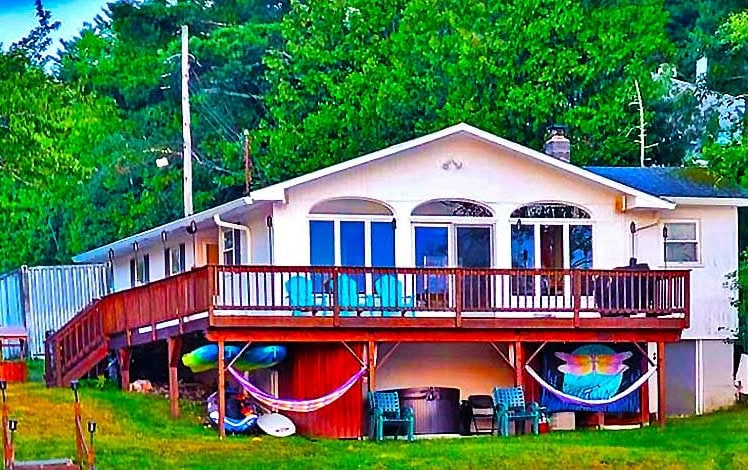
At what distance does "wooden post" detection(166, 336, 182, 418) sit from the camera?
24781mm

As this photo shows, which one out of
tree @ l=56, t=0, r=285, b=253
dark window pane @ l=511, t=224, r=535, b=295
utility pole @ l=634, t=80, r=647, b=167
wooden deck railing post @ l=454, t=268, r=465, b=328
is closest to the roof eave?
wooden deck railing post @ l=454, t=268, r=465, b=328

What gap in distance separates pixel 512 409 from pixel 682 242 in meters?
6.27

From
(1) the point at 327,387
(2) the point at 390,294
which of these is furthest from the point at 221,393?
(2) the point at 390,294

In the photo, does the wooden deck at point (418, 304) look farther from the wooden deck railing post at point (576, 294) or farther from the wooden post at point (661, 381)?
the wooden post at point (661, 381)

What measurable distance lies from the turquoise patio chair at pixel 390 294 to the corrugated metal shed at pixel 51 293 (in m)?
15.5

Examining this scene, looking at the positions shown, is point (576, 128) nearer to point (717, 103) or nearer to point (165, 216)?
point (717, 103)

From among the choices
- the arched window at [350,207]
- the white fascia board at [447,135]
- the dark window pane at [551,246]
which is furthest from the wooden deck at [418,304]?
the arched window at [350,207]

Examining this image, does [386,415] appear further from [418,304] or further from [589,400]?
[589,400]

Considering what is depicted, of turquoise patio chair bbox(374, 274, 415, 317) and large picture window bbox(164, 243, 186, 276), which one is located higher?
large picture window bbox(164, 243, 186, 276)

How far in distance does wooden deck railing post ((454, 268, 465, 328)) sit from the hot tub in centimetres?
141

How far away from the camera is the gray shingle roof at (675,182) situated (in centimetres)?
2884

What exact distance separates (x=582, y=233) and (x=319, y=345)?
5611mm

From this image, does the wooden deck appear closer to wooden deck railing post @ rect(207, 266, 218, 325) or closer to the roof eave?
wooden deck railing post @ rect(207, 266, 218, 325)

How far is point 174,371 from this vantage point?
82.1 feet
